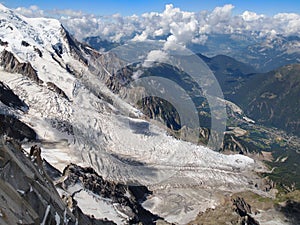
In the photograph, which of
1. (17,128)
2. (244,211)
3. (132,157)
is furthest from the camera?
(132,157)

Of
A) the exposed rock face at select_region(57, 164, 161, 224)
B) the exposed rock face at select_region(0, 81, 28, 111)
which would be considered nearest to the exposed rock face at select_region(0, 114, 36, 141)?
the exposed rock face at select_region(0, 81, 28, 111)

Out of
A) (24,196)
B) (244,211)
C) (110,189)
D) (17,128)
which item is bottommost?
(244,211)

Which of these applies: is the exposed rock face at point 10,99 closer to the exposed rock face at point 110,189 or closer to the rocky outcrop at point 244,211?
the exposed rock face at point 110,189

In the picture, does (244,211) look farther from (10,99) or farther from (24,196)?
(24,196)

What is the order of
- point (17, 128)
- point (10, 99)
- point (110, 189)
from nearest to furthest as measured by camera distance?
point (110, 189) < point (17, 128) < point (10, 99)

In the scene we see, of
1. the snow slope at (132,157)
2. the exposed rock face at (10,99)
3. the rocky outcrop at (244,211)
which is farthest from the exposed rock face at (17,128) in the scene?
the rocky outcrop at (244,211)

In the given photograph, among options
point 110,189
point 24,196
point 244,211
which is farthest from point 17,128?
point 24,196

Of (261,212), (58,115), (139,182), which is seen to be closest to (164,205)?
(139,182)

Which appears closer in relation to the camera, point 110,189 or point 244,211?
point 110,189

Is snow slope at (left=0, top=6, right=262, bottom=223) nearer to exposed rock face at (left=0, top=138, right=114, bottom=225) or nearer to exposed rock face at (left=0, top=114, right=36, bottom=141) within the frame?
exposed rock face at (left=0, top=114, right=36, bottom=141)
